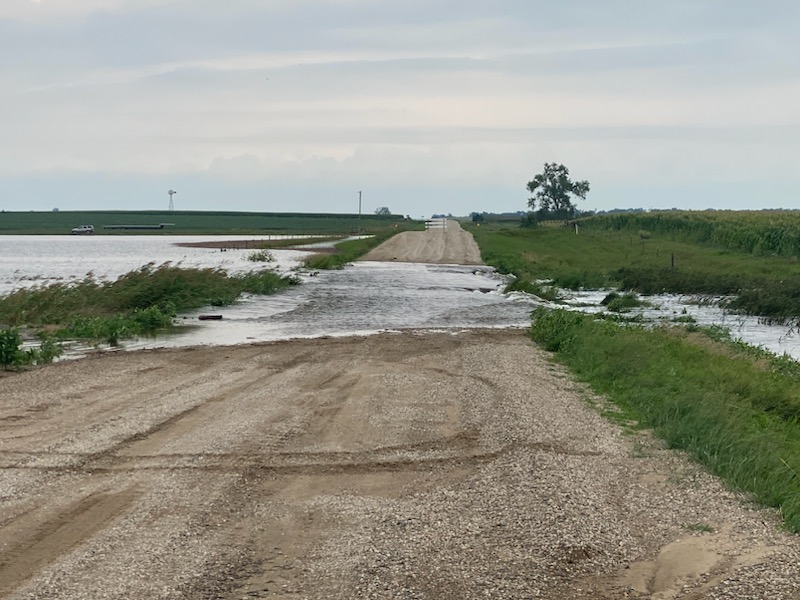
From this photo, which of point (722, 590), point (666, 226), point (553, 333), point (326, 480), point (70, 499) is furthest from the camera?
point (666, 226)

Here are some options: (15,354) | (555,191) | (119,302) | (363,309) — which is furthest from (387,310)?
(555,191)

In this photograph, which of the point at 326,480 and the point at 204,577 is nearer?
the point at 204,577

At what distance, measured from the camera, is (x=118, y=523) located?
828 centimetres

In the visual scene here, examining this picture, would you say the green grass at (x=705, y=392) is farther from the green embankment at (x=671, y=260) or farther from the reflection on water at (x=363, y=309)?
the green embankment at (x=671, y=260)

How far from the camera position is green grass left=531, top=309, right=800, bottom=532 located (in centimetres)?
1012

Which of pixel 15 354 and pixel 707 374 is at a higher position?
pixel 707 374

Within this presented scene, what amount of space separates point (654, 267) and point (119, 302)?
2395cm

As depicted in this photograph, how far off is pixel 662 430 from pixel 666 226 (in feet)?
216

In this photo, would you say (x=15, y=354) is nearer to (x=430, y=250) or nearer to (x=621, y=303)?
(x=621, y=303)

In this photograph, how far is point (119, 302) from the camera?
29.2 meters

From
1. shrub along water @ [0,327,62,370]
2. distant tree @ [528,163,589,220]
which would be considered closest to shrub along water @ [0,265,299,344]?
shrub along water @ [0,327,62,370]

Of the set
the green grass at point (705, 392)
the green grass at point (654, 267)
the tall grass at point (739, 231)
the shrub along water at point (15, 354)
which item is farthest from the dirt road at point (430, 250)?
the shrub along water at point (15, 354)

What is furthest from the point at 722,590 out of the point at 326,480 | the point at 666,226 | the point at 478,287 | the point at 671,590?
the point at 666,226

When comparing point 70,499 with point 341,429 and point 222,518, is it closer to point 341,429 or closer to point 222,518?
point 222,518
